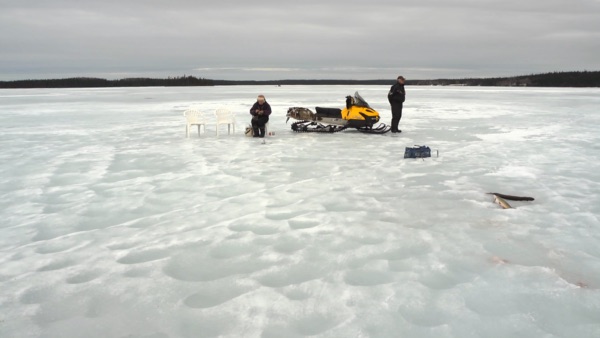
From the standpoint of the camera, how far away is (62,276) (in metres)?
3.54

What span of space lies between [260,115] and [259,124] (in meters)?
0.25

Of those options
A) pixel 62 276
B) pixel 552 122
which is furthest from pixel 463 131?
pixel 62 276

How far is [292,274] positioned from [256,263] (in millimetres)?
381

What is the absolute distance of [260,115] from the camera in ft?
37.0

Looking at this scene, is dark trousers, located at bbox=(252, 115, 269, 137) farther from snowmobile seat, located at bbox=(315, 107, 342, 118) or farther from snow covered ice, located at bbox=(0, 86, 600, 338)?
snow covered ice, located at bbox=(0, 86, 600, 338)

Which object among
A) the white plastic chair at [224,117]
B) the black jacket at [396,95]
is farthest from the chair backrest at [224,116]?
the black jacket at [396,95]

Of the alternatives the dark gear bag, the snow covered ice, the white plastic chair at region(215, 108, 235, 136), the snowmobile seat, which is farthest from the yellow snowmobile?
the snow covered ice

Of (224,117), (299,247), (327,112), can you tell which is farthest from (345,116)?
(299,247)

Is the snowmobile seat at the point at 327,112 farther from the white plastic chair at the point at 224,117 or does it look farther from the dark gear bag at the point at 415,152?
the dark gear bag at the point at 415,152

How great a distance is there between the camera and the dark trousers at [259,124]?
37.2 feet

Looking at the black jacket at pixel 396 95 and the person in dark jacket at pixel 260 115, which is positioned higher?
the black jacket at pixel 396 95

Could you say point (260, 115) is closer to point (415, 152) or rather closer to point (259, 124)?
point (259, 124)

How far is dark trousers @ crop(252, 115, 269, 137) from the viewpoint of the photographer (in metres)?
11.3

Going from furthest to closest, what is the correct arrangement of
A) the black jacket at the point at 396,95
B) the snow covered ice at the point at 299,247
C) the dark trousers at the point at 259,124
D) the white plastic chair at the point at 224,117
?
A: the black jacket at the point at 396,95 < the white plastic chair at the point at 224,117 < the dark trousers at the point at 259,124 < the snow covered ice at the point at 299,247
